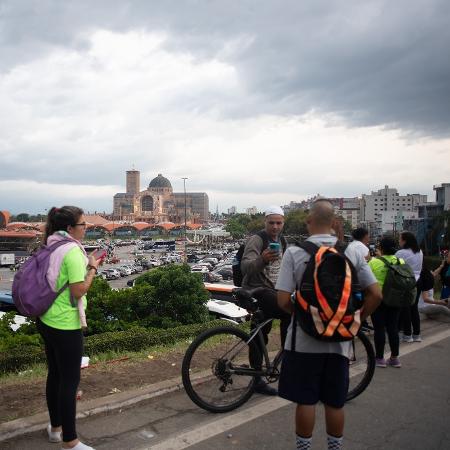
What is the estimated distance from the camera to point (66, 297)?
9.36 feet

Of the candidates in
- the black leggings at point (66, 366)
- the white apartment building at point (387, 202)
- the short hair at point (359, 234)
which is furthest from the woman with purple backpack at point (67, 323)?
the white apartment building at point (387, 202)

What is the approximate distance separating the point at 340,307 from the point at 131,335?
4716 mm

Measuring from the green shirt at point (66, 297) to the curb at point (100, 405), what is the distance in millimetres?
845

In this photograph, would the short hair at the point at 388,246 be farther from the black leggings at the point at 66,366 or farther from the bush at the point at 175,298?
the bush at the point at 175,298

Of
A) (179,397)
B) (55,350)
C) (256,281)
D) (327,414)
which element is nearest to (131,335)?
(179,397)

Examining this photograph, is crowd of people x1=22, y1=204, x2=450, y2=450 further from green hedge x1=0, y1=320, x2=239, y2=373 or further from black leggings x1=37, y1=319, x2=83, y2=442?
green hedge x1=0, y1=320, x2=239, y2=373

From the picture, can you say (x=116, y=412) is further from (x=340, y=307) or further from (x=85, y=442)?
(x=340, y=307)

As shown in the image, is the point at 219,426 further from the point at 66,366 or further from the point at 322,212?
the point at 322,212

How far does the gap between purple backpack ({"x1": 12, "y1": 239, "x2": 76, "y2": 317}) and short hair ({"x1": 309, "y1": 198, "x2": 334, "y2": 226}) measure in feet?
5.12

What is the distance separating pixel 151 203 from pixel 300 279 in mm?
166839

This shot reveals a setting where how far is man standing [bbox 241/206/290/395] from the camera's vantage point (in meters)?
3.67

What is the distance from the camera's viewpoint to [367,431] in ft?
10.8

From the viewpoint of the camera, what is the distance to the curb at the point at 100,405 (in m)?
3.06

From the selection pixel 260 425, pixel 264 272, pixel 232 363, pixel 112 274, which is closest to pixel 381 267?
pixel 264 272
